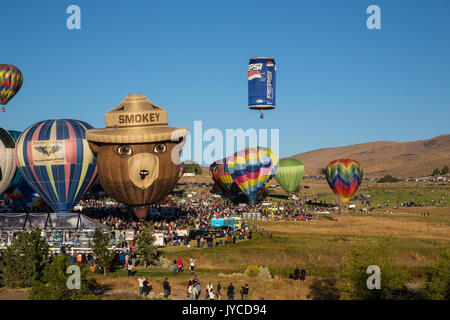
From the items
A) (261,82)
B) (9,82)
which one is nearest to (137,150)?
(261,82)

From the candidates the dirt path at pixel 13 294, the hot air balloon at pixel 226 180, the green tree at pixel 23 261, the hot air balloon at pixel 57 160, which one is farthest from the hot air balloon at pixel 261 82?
the dirt path at pixel 13 294

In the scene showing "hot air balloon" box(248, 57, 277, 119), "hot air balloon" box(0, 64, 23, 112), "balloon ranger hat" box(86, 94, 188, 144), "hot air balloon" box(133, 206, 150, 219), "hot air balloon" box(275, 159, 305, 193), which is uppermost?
"hot air balloon" box(0, 64, 23, 112)

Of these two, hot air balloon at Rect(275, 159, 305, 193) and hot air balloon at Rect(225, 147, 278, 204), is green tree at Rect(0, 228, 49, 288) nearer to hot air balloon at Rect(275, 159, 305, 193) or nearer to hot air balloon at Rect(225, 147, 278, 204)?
hot air balloon at Rect(225, 147, 278, 204)

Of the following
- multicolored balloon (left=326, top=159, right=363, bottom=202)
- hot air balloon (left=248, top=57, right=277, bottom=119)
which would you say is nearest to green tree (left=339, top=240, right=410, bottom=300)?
hot air balloon (left=248, top=57, right=277, bottom=119)

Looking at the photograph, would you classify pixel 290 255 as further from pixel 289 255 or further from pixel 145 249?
pixel 145 249

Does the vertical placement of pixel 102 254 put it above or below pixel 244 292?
above

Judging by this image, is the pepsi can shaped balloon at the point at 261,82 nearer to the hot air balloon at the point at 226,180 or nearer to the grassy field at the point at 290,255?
the grassy field at the point at 290,255
